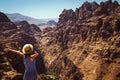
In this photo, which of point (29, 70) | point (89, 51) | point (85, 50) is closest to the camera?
point (29, 70)

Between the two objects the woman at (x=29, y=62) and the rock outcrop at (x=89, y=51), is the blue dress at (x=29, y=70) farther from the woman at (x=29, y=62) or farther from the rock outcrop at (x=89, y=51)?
the rock outcrop at (x=89, y=51)

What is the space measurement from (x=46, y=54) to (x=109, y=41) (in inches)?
2016

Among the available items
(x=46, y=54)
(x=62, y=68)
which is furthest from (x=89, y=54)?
(x=46, y=54)

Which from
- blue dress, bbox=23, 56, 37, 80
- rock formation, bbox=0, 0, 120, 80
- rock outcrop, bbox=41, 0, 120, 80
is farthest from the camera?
rock formation, bbox=0, 0, 120, 80

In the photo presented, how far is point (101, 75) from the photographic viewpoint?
9712 centimetres

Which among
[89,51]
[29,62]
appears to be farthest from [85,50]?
[29,62]

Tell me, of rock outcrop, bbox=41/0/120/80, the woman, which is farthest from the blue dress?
rock outcrop, bbox=41/0/120/80

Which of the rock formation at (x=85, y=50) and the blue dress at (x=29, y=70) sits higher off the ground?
the blue dress at (x=29, y=70)

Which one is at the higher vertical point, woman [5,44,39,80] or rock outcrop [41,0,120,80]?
woman [5,44,39,80]

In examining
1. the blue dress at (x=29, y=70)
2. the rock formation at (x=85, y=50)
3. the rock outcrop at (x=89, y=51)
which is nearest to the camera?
the blue dress at (x=29, y=70)

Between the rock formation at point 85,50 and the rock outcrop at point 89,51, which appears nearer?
the rock outcrop at point 89,51

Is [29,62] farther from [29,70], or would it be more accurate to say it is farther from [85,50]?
[85,50]

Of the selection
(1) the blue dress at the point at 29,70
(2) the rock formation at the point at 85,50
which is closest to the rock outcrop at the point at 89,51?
(2) the rock formation at the point at 85,50

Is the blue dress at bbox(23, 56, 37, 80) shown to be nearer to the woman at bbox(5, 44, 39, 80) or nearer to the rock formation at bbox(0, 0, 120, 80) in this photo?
the woman at bbox(5, 44, 39, 80)
